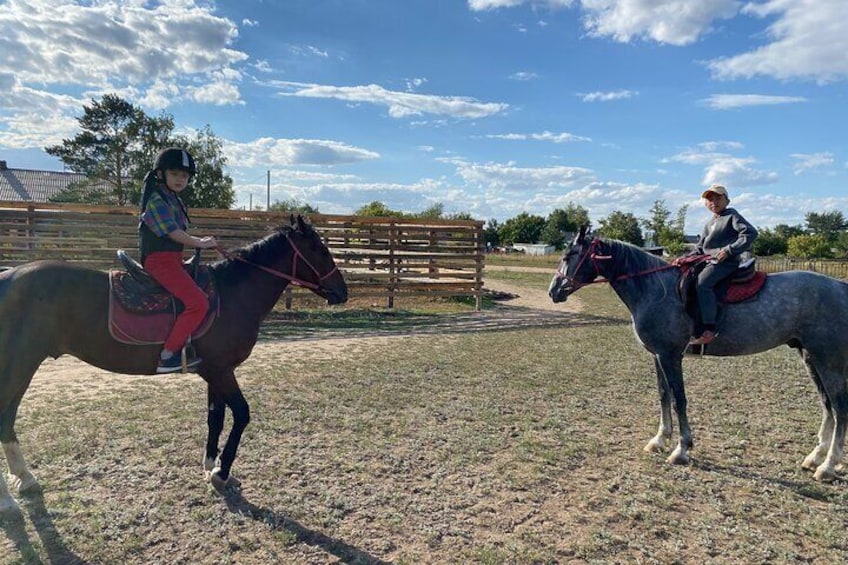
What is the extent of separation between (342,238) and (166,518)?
434 inches

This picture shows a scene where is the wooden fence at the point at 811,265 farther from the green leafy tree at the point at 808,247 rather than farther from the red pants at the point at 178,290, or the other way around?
the red pants at the point at 178,290

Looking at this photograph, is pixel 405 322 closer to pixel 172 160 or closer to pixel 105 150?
pixel 172 160

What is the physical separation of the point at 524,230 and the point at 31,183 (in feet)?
233

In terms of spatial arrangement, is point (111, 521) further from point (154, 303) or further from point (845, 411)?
point (845, 411)

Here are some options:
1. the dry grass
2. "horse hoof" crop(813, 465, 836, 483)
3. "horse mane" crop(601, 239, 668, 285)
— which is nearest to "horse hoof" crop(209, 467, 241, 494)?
the dry grass

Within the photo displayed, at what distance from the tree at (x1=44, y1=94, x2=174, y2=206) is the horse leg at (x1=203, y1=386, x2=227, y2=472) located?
29.9 m

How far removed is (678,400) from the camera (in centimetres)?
499

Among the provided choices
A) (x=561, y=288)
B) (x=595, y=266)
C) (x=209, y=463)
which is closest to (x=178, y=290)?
(x=209, y=463)

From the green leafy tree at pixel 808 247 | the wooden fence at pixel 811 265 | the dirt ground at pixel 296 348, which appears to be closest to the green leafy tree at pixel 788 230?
the green leafy tree at pixel 808 247

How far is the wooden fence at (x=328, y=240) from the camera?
462 inches

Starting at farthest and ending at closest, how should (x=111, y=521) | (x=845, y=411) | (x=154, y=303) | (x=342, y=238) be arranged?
(x=342, y=238)
(x=845, y=411)
(x=154, y=303)
(x=111, y=521)

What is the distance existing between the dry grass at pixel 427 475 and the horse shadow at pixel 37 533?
0.01 metres

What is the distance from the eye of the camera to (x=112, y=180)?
29.5 m

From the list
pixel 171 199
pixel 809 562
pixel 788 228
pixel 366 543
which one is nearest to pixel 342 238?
pixel 171 199
